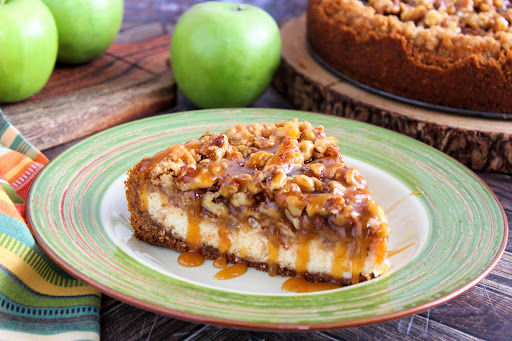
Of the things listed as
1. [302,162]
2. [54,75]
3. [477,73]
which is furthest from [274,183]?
[54,75]

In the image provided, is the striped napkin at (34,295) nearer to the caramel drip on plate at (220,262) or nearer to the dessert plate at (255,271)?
the dessert plate at (255,271)

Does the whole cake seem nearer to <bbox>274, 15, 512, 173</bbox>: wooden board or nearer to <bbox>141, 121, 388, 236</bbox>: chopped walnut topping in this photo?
<bbox>274, 15, 512, 173</bbox>: wooden board

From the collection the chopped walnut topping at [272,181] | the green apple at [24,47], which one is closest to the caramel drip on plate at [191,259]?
the chopped walnut topping at [272,181]

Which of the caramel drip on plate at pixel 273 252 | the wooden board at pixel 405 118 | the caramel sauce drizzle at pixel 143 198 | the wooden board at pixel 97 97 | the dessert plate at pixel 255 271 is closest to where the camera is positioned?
the dessert plate at pixel 255 271

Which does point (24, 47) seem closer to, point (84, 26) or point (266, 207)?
point (84, 26)

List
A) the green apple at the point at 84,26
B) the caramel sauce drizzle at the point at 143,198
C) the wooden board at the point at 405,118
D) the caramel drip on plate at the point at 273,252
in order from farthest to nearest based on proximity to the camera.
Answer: the green apple at the point at 84,26 < the wooden board at the point at 405,118 < the caramel sauce drizzle at the point at 143,198 < the caramel drip on plate at the point at 273,252

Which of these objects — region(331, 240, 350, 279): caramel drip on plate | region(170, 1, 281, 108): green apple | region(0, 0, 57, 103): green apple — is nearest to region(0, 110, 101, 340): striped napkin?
region(331, 240, 350, 279): caramel drip on plate

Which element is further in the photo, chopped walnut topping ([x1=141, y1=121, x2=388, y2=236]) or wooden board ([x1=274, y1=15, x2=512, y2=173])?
wooden board ([x1=274, y1=15, x2=512, y2=173])
